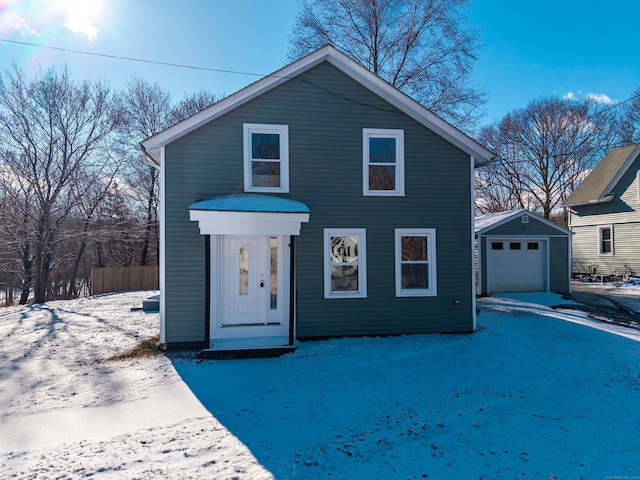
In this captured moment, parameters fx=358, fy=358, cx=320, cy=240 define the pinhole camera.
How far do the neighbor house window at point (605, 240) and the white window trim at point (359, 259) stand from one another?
1755cm

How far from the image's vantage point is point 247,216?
6996 millimetres

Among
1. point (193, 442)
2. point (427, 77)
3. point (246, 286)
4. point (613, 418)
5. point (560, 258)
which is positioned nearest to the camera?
point (193, 442)

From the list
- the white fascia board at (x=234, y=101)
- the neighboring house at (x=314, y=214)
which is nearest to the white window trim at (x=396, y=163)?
the neighboring house at (x=314, y=214)

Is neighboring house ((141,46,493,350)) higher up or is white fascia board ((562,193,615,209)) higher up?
white fascia board ((562,193,615,209))

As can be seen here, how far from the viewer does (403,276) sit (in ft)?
27.0

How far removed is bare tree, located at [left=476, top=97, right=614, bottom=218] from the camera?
28.3 metres

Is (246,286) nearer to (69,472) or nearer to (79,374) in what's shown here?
(79,374)

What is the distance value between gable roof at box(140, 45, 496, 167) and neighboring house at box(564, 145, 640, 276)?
1431 cm

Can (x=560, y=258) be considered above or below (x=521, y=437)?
above

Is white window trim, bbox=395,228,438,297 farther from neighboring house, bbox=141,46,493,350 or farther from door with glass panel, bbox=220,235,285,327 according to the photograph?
door with glass panel, bbox=220,235,285,327

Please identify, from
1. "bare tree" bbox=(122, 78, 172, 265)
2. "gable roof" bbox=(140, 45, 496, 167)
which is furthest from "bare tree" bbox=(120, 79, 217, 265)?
"gable roof" bbox=(140, 45, 496, 167)

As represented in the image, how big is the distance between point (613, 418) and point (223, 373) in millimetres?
5338

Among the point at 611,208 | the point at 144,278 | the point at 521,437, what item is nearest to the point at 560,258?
the point at 611,208

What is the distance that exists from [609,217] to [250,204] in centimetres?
2009
